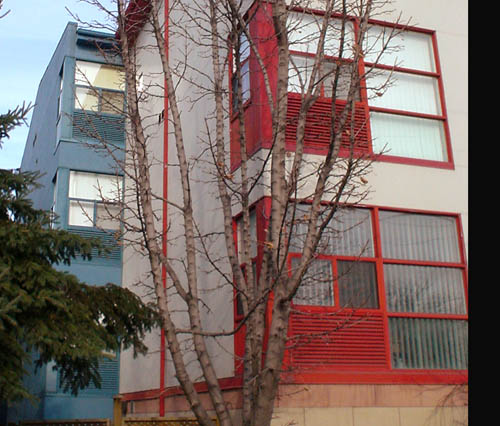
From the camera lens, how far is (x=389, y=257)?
1049 centimetres

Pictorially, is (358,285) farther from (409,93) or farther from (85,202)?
(85,202)

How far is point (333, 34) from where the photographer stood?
Answer: 34.5 ft

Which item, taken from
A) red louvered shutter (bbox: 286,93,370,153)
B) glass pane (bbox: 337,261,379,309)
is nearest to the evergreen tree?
glass pane (bbox: 337,261,379,309)

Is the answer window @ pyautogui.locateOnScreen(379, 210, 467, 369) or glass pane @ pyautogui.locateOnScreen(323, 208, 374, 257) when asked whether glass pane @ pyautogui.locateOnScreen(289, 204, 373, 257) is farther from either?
window @ pyautogui.locateOnScreen(379, 210, 467, 369)

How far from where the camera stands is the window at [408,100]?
11.2m

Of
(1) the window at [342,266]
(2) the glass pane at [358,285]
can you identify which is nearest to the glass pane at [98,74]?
(1) the window at [342,266]

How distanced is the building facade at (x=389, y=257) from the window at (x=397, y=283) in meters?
0.02

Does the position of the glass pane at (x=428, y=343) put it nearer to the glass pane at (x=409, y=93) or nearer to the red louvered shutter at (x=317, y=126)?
the red louvered shutter at (x=317, y=126)

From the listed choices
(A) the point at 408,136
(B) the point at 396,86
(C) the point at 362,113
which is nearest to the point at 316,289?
(C) the point at 362,113

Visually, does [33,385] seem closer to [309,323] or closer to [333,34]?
[309,323]

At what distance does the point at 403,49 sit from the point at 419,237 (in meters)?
3.47

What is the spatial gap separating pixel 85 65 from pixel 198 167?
908cm

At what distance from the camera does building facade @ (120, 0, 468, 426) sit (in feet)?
31.0
